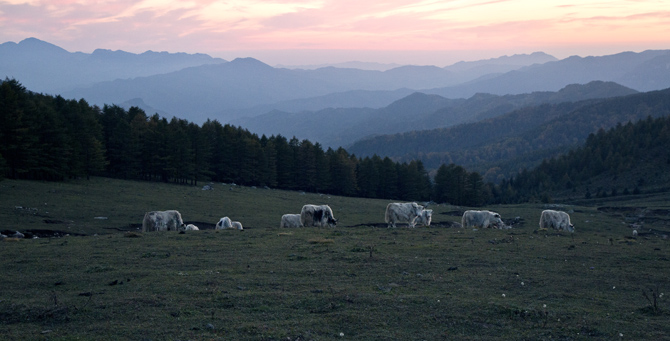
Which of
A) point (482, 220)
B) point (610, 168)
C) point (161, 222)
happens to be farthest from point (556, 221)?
point (610, 168)

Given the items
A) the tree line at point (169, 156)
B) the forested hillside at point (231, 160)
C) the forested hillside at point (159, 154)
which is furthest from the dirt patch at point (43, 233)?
the tree line at point (169, 156)

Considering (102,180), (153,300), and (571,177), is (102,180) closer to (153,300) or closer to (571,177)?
(153,300)

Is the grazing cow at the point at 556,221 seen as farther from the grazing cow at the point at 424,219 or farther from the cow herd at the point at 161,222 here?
the cow herd at the point at 161,222

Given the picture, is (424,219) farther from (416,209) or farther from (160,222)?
(160,222)

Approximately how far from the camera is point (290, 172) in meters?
91.9

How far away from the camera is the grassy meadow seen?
402 inches

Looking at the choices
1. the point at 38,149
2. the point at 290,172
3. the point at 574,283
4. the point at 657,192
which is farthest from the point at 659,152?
the point at 38,149

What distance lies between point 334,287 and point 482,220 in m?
25.5

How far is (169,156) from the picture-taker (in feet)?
233

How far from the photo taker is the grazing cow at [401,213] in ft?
118

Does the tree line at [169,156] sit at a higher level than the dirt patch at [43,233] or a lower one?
higher

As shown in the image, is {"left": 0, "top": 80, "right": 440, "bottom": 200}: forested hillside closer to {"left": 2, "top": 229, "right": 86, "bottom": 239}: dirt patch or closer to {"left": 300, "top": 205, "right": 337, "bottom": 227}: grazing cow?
{"left": 2, "top": 229, "right": 86, "bottom": 239}: dirt patch

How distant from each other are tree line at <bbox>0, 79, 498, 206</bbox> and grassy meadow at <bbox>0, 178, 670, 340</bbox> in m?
36.6

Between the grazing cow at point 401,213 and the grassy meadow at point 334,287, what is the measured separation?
334 inches
